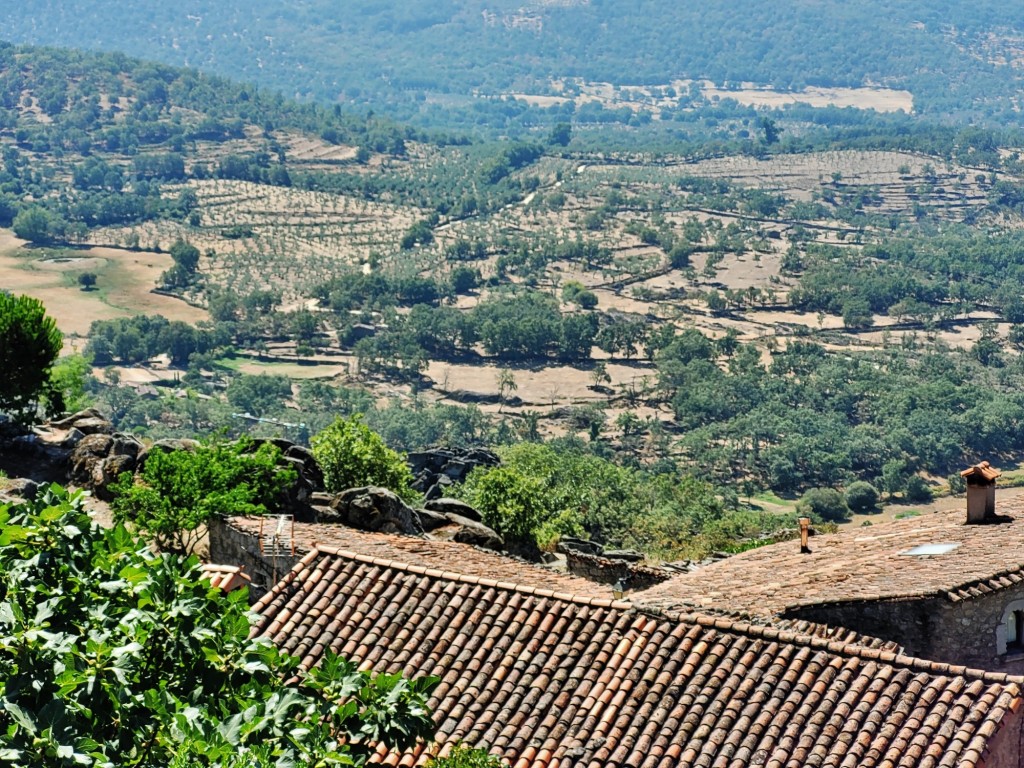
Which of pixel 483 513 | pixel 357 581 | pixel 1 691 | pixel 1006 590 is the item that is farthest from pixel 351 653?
pixel 483 513

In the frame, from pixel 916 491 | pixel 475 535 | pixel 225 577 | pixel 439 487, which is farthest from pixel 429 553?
pixel 916 491

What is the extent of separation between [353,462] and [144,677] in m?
31.9

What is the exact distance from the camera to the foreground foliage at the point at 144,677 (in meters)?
15.8

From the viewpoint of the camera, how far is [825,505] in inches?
Answer: 4737

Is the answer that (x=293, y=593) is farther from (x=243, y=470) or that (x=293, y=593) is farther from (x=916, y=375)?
(x=916, y=375)

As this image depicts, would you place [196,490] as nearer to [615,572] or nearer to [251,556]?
[251,556]

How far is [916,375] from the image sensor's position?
173125 mm

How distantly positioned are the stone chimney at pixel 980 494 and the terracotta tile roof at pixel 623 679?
9174 mm

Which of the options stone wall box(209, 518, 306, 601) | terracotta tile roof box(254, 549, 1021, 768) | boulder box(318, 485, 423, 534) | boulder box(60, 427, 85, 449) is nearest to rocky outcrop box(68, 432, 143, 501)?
boulder box(60, 427, 85, 449)

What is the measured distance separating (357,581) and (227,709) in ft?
23.0

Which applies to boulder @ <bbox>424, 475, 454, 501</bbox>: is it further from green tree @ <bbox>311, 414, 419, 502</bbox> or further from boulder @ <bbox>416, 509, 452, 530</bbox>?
boulder @ <bbox>416, 509, 452, 530</bbox>

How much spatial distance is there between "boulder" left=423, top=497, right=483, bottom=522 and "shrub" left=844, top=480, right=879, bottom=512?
81.4 metres

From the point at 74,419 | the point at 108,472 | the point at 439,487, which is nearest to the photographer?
the point at 108,472

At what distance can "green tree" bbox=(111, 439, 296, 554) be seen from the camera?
34562 millimetres
